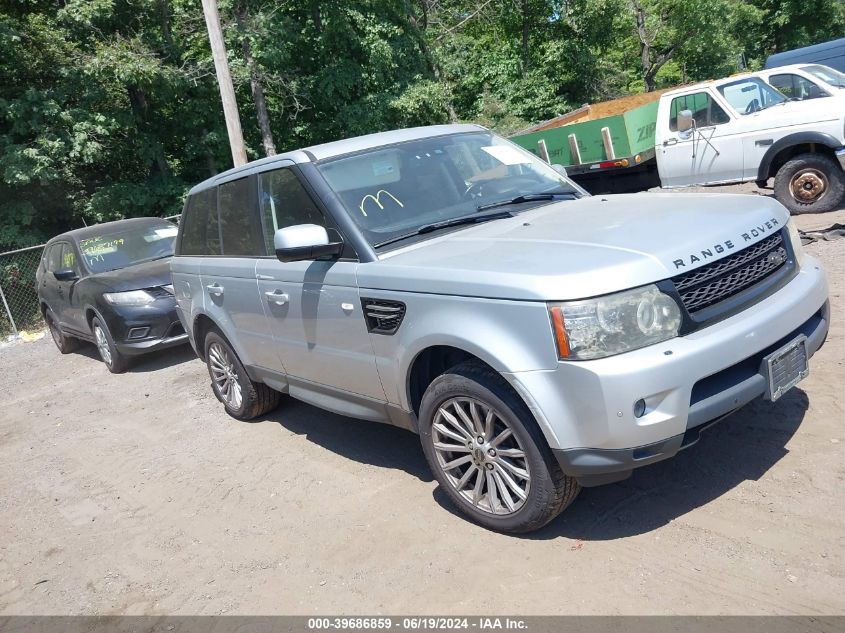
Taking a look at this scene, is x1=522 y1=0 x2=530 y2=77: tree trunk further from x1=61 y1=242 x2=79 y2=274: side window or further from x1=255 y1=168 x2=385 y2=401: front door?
x1=255 y1=168 x2=385 y2=401: front door

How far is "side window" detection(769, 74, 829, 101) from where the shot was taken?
9555mm

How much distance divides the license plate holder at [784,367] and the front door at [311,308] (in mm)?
1931

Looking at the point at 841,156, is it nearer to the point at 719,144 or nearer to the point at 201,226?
the point at 719,144

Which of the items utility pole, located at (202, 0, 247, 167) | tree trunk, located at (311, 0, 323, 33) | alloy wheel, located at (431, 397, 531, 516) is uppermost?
tree trunk, located at (311, 0, 323, 33)

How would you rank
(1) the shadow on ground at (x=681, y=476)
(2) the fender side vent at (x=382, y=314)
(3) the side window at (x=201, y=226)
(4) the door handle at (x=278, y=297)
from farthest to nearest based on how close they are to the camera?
(3) the side window at (x=201, y=226), (4) the door handle at (x=278, y=297), (2) the fender side vent at (x=382, y=314), (1) the shadow on ground at (x=681, y=476)

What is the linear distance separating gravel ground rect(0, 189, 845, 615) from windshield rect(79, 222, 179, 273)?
388 cm

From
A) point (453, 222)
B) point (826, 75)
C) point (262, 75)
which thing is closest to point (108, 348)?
point (453, 222)

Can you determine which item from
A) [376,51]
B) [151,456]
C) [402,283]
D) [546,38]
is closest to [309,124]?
[376,51]

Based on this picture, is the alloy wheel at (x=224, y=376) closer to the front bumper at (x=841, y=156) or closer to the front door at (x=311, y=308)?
the front door at (x=311, y=308)

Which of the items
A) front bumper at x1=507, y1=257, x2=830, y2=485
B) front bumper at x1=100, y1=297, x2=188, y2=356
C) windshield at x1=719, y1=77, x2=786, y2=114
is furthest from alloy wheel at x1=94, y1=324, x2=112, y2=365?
windshield at x1=719, y1=77, x2=786, y2=114

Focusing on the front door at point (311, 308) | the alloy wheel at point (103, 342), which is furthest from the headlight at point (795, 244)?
the alloy wheel at point (103, 342)

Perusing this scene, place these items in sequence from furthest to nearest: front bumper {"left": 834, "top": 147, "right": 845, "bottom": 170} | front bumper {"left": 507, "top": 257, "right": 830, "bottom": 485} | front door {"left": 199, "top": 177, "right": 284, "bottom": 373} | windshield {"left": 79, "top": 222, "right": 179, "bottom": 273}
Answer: windshield {"left": 79, "top": 222, "right": 179, "bottom": 273} → front bumper {"left": 834, "top": 147, "right": 845, "bottom": 170} → front door {"left": 199, "top": 177, "right": 284, "bottom": 373} → front bumper {"left": 507, "top": 257, "right": 830, "bottom": 485}

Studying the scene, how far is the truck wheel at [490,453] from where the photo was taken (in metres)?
3.21

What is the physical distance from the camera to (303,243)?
12.5ft
